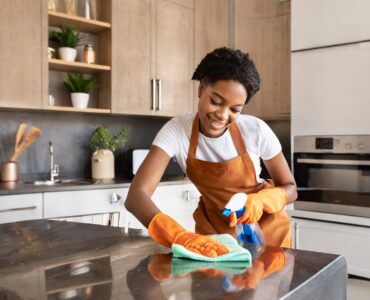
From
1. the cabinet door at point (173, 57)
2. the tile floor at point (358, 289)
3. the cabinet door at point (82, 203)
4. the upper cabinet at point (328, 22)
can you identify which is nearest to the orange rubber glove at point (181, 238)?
the cabinet door at point (82, 203)

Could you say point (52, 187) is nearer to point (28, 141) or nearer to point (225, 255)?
point (28, 141)

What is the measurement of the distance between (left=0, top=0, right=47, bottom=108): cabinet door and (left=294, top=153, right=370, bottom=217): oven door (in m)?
1.66

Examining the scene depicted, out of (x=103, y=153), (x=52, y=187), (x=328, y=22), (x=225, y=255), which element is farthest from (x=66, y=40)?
(x=225, y=255)

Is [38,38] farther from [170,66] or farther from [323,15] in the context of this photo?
[323,15]

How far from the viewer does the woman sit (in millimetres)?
1254

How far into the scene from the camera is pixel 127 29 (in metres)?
3.05


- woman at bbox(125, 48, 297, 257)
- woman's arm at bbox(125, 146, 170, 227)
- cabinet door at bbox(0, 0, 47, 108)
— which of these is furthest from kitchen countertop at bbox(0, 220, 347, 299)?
cabinet door at bbox(0, 0, 47, 108)

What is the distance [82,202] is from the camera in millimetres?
2539

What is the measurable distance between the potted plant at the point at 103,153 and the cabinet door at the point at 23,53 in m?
0.56

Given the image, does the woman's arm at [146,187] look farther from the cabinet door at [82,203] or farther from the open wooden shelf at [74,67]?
the open wooden shelf at [74,67]

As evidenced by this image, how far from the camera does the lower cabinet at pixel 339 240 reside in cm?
237

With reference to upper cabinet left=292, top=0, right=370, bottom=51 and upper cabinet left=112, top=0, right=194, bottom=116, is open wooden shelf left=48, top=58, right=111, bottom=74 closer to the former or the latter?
upper cabinet left=112, top=0, right=194, bottom=116

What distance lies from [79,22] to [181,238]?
2.30m

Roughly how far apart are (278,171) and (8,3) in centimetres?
191
